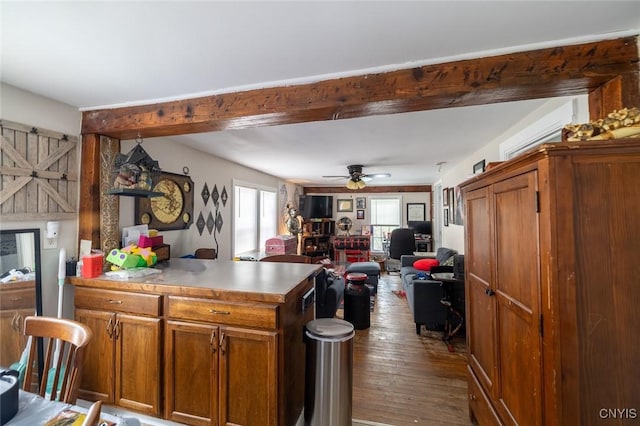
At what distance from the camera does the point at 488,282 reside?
61.2 inches

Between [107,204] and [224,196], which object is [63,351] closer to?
[107,204]

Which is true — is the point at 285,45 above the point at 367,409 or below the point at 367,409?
above

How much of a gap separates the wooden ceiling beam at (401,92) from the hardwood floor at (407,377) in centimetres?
222

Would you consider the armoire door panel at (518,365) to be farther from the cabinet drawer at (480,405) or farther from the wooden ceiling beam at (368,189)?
the wooden ceiling beam at (368,189)

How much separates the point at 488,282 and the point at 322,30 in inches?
64.3

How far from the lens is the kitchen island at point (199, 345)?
1.62m

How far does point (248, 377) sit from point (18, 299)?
173 centimetres

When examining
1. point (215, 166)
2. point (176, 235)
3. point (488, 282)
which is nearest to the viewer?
point (488, 282)

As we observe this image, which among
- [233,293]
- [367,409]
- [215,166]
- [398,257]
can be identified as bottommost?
[367,409]

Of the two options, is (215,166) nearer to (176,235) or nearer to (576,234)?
(176,235)

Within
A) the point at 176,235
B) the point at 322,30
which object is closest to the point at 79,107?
the point at 176,235

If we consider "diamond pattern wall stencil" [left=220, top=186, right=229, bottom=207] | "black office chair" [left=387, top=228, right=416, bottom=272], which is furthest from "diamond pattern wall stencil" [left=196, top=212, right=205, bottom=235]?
"black office chair" [left=387, top=228, right=416, bottom=272]

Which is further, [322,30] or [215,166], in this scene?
[215,166]

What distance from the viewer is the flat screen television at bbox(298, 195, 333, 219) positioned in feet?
24.9
